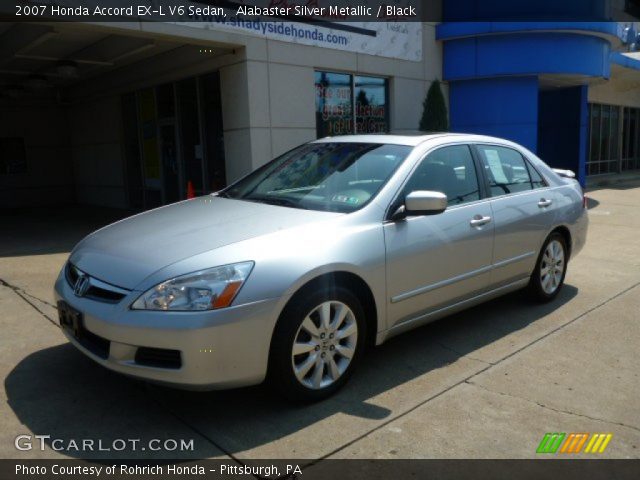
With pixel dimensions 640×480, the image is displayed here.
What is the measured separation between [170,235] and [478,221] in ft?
7.56

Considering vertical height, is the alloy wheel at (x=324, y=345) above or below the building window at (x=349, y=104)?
below

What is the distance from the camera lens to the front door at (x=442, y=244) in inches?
151

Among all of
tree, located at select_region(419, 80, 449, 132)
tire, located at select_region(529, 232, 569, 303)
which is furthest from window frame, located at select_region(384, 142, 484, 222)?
tree, located at select_region(419, 80, 449, 132)

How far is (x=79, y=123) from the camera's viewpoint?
51.0 feet

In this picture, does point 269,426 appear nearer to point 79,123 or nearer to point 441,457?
point 441,457

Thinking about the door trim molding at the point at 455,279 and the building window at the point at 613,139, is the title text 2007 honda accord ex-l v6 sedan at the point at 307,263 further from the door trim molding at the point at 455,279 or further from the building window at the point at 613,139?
the building window at the point at 613,139

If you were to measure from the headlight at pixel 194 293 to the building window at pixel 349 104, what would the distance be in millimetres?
8241

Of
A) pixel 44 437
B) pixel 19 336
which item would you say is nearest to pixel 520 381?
pixel 44 437

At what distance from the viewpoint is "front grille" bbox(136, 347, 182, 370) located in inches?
118

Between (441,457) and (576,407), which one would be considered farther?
(576,407)

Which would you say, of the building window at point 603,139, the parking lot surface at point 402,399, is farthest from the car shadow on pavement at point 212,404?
the building window at point 603,139

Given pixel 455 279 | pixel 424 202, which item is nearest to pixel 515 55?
pixel 455 279

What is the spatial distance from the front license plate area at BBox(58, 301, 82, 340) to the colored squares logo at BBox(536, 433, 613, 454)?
262 centimetres

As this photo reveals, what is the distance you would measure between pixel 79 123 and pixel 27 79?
93.9 inches
